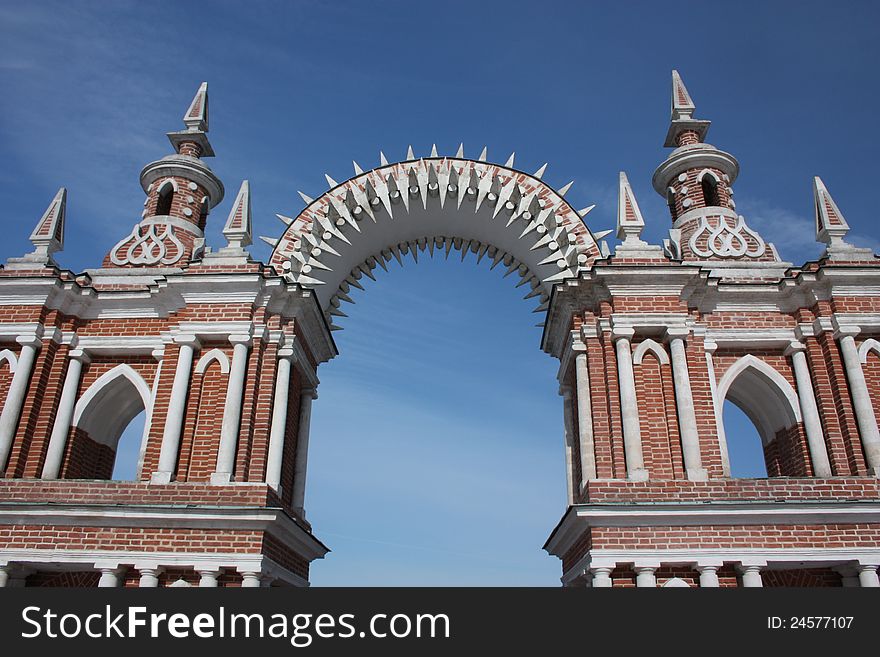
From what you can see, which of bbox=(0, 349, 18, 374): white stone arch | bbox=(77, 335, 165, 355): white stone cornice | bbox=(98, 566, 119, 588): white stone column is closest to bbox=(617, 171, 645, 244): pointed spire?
bbox=(77, 335, 165, 355): white stone cornice

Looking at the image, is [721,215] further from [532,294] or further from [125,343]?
[125,343]

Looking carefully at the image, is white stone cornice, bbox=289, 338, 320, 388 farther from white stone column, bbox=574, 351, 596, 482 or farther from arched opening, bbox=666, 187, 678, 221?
arched opening, bbox=666, 187, 678, 221

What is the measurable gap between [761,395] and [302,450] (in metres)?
10.9

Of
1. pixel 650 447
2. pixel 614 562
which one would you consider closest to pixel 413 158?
pixel 650 447

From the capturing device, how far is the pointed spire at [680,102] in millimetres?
20922

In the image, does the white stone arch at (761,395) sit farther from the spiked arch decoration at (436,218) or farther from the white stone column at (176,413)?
the white stone column at (176,413)

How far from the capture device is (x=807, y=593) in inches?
384

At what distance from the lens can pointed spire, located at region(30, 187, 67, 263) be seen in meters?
17.0

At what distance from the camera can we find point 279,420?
1534 centimetres

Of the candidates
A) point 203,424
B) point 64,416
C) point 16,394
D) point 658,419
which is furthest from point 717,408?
point 16,394

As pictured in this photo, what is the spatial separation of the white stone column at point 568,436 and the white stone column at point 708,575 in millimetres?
4444

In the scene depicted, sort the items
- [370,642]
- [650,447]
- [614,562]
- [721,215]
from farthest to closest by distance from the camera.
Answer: [721,215] → [650,447] → [614,562] → [370,642]

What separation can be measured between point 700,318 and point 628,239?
2329mm

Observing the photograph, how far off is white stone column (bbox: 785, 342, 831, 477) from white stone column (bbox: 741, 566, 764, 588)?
307cm
